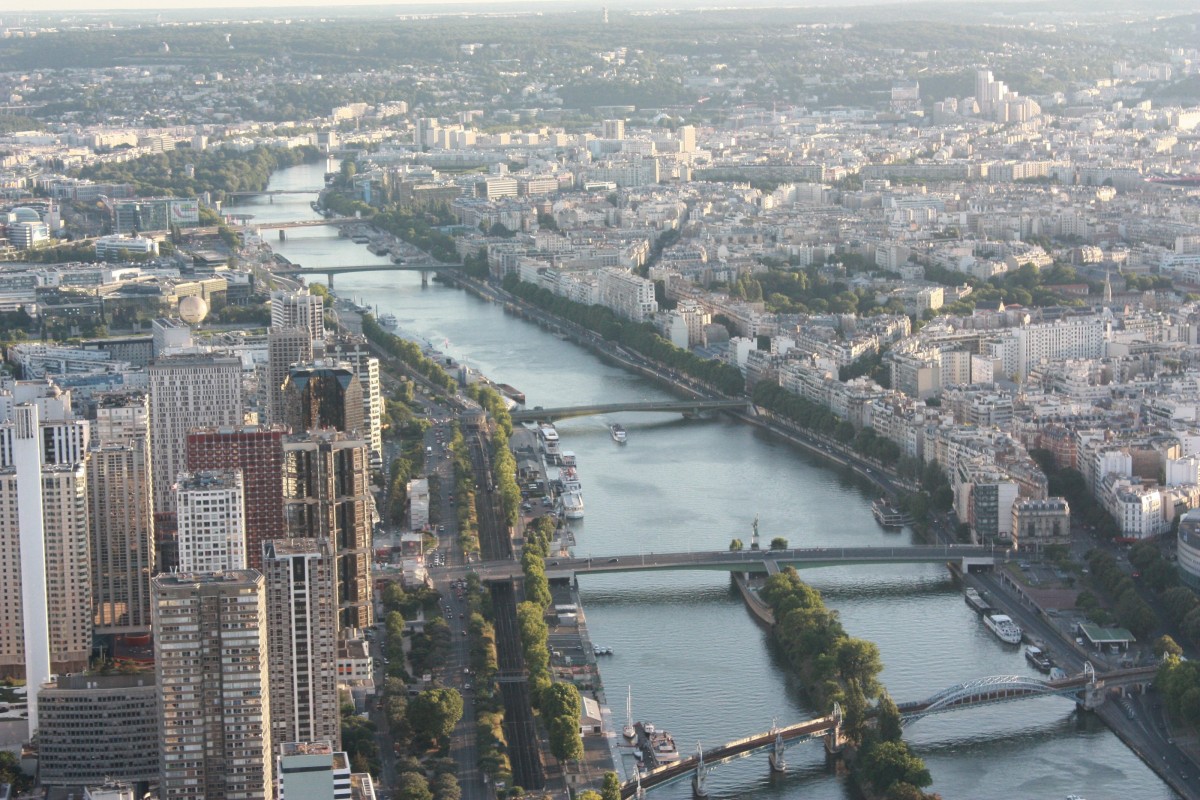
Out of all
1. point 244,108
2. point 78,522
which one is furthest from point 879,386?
point 244,108

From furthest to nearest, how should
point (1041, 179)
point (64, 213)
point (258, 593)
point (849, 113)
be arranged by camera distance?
point (849, 113) < point (1041, 179) < point (64, 213) < point (258, 593)

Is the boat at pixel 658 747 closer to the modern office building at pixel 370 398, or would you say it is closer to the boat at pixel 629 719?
the boat at pixel 629 719

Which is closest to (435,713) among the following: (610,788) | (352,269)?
(610,788)

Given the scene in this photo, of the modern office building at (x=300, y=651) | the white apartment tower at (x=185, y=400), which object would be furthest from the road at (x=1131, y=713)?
the white apartment tower at (x=185, y=400)

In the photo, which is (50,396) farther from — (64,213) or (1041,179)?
(1041,179)

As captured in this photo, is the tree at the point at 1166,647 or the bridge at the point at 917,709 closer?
the bridge at the point at 917,709

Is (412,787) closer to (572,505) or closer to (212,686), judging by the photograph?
(212,686)
